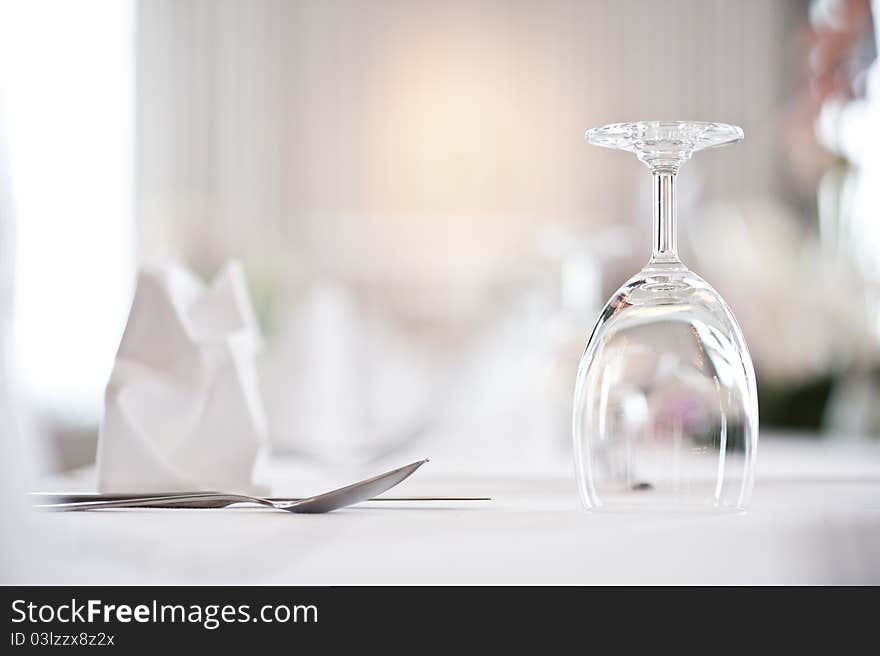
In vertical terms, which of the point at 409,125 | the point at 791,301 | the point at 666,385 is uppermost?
the point at 409,125

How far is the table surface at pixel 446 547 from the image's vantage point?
38 centimetres

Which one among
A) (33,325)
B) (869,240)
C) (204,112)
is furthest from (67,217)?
(869,240)

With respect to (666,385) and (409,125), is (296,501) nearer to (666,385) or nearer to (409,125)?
(666,385)

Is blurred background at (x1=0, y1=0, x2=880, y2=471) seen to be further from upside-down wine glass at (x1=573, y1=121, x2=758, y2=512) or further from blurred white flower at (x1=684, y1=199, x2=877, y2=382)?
upside-down wine glass at (x1=573, y1=121, x2=758, y2=512)

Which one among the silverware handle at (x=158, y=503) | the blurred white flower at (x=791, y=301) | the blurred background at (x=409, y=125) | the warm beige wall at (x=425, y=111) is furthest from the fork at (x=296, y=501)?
the warm beige wall at (x=425, y=111)

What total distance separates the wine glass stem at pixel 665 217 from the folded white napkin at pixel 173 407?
24 centimetres

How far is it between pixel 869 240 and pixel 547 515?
1.58m

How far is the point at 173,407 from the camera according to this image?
0.59m

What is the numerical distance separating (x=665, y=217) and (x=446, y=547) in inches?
8.5

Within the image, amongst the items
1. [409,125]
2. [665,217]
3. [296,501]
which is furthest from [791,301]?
[409,125]

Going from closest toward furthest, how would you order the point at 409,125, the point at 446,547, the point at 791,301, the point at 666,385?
the point at 446,547, the point at 666,385, the point at 791,301, the point at 409,125

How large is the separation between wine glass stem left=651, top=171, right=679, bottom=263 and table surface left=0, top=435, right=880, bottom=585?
0.45ft

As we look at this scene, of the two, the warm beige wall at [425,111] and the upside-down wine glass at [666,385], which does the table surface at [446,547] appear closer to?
the upside-down wine glass at [666,385]

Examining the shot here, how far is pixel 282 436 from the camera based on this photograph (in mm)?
982
